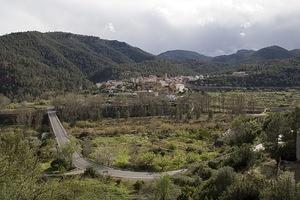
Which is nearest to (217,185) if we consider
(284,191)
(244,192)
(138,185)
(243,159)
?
(244,192)

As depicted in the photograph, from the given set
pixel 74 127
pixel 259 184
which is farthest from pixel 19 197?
pixel 74 127

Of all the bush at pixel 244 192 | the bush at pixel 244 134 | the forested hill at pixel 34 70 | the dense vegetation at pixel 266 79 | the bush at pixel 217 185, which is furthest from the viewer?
the dense vegetation at pixel 266 79

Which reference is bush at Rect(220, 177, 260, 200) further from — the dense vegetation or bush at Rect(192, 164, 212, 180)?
the dense vegetation

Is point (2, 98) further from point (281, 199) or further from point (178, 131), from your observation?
point (281, 199)

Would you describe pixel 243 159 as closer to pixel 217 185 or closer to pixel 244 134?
pixel 217 185

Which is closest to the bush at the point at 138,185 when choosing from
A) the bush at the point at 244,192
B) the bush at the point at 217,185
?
the bush at the point at 217,185

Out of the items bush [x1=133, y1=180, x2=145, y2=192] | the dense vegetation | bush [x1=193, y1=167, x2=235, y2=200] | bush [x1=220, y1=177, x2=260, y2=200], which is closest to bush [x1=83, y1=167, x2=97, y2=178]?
bush [x1=133, y1=180, x2=145, y2=192]

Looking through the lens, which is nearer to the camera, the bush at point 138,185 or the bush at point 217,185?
the bush at point 217,185

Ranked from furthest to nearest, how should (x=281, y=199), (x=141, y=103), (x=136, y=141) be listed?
(x=141, y=103) → (x=136, y=141) → (x=281, y=199)

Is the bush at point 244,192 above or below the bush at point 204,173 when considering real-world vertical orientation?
above

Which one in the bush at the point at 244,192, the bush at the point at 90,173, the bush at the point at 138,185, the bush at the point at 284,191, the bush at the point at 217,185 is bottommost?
the bush at the point at 138,185

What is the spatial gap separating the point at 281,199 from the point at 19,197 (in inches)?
397

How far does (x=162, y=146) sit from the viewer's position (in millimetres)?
58844

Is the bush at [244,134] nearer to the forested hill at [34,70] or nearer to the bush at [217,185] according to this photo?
the bush at [217,185]
